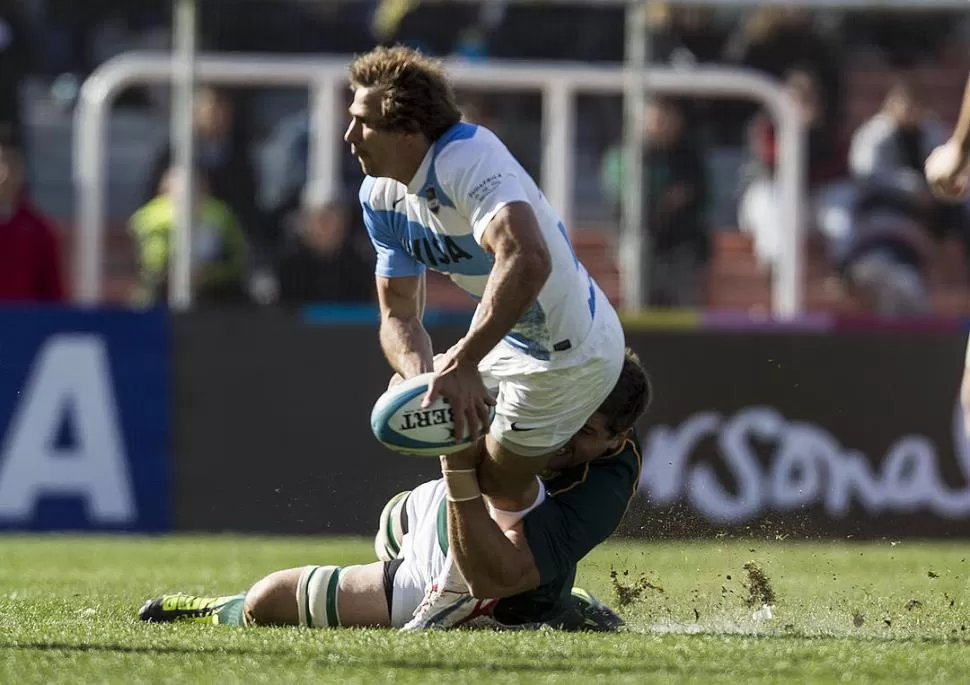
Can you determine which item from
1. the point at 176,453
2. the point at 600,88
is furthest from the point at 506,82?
the point at 176,453

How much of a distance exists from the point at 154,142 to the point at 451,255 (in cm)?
546

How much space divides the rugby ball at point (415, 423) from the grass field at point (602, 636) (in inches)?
26.2

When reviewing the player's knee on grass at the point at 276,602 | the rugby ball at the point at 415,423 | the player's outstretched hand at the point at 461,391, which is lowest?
the player's knee on grass at the point at 276,602

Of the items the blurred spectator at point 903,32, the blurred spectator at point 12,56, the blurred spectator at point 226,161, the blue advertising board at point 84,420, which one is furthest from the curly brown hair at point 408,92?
the blurred spectator at point 903,32

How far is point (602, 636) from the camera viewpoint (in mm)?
6312

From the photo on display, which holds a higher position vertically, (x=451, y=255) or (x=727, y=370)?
(x=451, y=255)

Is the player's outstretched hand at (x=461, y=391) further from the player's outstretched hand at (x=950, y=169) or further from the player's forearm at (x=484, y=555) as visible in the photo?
the player's outstretched hand at (x=950, y=169)

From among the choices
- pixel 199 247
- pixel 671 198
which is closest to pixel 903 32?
pixel 671 198

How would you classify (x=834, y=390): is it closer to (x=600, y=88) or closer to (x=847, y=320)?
(x=847, y=320)

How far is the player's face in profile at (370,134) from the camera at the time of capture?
6066mm

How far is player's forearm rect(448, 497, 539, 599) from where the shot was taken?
624cm

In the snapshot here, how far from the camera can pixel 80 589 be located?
7812 millimetres

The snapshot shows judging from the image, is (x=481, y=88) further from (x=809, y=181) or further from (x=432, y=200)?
(x=432, y=200)

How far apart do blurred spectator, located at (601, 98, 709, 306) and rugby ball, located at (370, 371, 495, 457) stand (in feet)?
18.5
